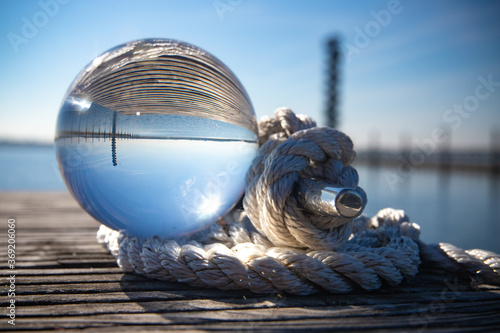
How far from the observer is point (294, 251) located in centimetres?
147

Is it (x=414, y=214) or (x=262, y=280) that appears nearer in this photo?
(x=262, y=280)

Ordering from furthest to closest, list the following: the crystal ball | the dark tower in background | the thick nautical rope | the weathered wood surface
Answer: the dark tower in background
the crystal ball
the thick nautical rope
the weathered wood surface

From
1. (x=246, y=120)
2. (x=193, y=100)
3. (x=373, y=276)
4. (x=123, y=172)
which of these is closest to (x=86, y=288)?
(x=123, y=172)

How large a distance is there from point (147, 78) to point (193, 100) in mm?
195

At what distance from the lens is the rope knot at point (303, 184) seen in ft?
4.50

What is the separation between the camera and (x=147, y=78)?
145 centimetres

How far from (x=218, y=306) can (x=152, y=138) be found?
648 mm

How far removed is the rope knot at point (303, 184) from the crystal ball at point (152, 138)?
0.77ft

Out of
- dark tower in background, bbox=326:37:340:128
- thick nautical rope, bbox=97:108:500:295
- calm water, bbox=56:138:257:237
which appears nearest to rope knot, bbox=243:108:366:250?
thick nautical rope, bbox=97:108:500:295

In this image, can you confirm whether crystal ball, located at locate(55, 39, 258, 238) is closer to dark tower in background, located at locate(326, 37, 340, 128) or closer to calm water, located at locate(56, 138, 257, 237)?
calm water, located at locate(56, 138, 257, 237)

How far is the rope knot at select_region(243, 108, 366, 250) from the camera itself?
137cm

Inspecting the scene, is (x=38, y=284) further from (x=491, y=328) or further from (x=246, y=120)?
(x=491, y=328)

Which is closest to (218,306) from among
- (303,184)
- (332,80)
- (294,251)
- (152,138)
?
(294,251)

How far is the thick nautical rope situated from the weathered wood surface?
5 centimetres
